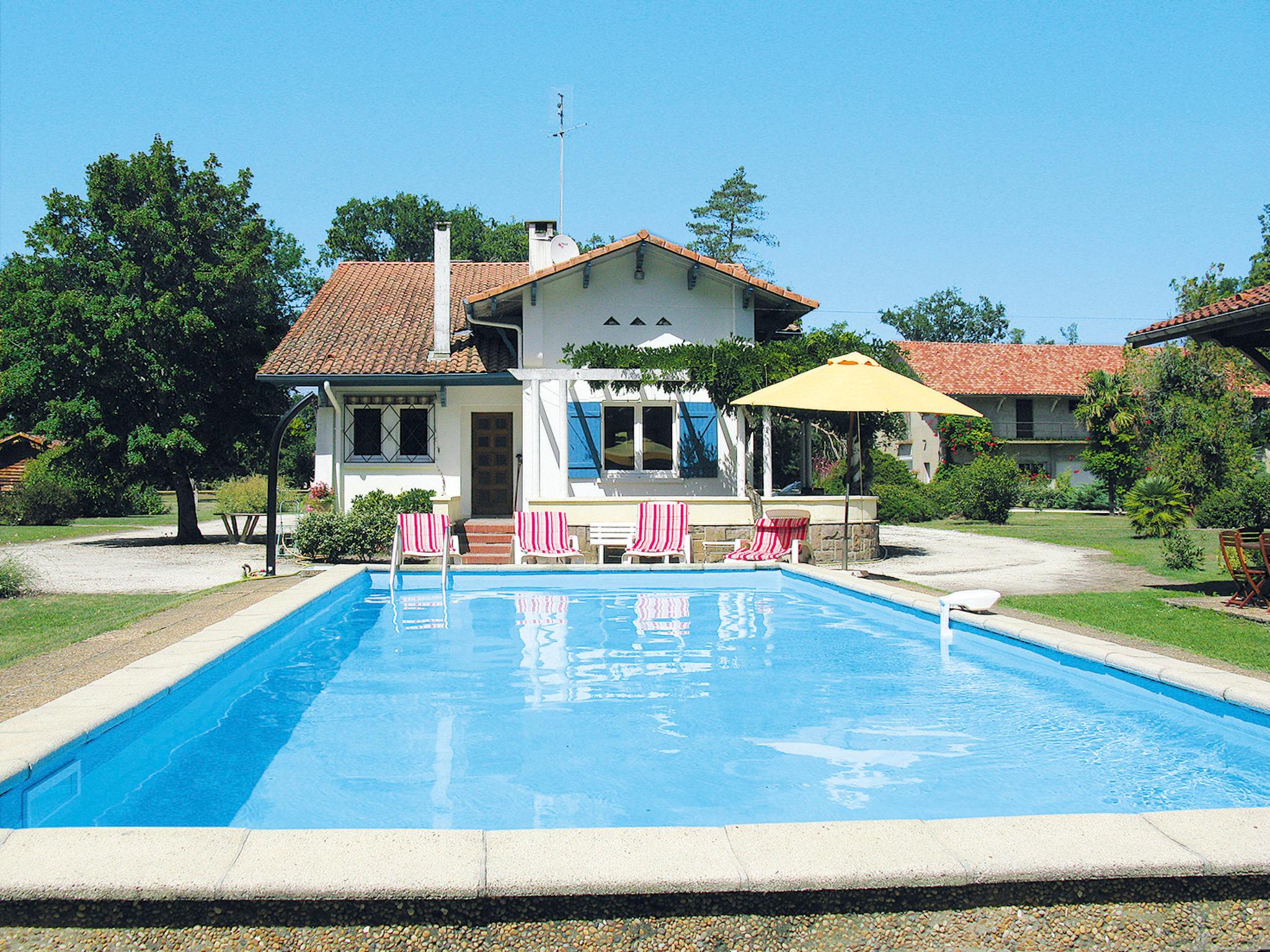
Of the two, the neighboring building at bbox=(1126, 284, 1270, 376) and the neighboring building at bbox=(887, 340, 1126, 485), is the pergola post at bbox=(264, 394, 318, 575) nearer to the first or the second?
the neighboring building at bbox=(1126, 284, 1270, 376)

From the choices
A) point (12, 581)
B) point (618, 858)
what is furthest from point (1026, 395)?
point (618, 858)

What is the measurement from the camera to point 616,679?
330 inches

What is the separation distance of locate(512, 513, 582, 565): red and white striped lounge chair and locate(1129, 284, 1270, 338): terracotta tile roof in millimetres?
8660

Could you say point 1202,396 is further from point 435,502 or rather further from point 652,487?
point 435,502

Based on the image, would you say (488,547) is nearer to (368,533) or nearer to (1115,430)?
(368,533)

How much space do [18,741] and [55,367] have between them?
19059 millimetres

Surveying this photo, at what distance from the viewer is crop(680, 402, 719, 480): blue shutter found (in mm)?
18422

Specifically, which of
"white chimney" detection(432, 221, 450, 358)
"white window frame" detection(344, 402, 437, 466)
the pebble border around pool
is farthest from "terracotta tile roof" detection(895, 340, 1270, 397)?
the pebble border around pool

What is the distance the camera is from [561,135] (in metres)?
21.8

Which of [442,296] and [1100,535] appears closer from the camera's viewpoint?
[442,296]

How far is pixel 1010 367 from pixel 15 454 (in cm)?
4602

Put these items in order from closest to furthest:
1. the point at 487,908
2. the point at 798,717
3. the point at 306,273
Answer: the point at 487,908, the point at 798,717, the point at 306,273

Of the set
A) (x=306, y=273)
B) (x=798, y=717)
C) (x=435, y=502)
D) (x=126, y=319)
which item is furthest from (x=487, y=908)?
(x=306, y=273)

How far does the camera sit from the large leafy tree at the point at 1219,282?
123 feet
